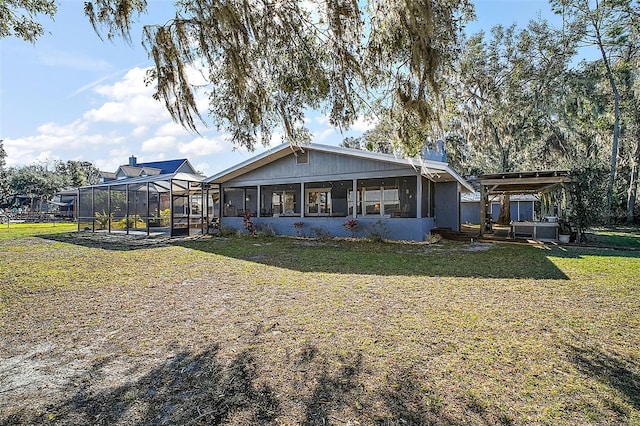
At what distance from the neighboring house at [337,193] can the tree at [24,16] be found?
8.01 metres

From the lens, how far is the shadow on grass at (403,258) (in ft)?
22.5

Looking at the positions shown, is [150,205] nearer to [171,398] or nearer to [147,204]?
[147,204]

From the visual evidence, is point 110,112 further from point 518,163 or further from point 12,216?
point 12,216

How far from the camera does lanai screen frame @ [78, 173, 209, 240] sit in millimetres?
15094

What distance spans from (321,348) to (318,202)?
12.0 metres

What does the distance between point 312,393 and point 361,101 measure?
428 cm

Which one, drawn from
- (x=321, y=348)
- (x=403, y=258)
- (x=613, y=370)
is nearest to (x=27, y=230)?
(x=403, y=258)

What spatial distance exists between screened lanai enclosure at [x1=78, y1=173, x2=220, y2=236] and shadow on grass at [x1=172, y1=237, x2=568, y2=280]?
4156mm

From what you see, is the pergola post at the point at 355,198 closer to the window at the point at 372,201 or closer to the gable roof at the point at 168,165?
the window at the point at 372,201

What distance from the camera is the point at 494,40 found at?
52.3 feet

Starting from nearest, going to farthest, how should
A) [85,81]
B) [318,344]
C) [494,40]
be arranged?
[318,344] < [85,81] < [494,40]

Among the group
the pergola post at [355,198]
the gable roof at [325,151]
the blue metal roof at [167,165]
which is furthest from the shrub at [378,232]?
the blue metal roof at [167,165]

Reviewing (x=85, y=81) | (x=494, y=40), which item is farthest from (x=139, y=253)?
(x=494, y=40)

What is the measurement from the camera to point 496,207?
27688mm
